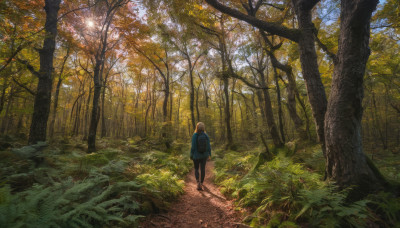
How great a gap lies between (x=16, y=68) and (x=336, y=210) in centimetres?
977

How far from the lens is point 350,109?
2709 mm

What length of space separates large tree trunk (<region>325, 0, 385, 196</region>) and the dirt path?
225 centimetres

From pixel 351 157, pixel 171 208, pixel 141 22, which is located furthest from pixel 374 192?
pixel 141 22

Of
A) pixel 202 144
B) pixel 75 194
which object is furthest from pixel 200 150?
pixel 75 194

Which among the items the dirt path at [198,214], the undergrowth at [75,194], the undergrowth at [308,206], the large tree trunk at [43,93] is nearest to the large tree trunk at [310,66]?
the undergrowth at [308,206]

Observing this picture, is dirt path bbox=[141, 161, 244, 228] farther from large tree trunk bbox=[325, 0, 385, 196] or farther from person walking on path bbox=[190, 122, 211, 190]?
large tree trunk bbox=[325, 0, 385, 196]

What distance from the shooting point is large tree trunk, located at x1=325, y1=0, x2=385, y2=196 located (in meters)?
2.61

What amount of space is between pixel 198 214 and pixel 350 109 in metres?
3.76

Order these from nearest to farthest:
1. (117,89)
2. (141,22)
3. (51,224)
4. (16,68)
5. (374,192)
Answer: (51,224) < (374,192) < (16,68) < (141,22) < (117,89)

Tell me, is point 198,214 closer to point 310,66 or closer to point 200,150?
point 200,150

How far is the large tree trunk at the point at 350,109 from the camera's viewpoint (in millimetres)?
2611

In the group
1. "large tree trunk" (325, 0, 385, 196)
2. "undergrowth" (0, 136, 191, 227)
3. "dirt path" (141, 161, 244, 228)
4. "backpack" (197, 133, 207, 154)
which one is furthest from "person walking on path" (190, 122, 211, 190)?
"large tree trunk" (325, 0, 385, 196)

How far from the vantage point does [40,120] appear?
5445 mm

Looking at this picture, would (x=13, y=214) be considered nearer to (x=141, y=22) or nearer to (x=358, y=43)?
(x=358, y=43)
